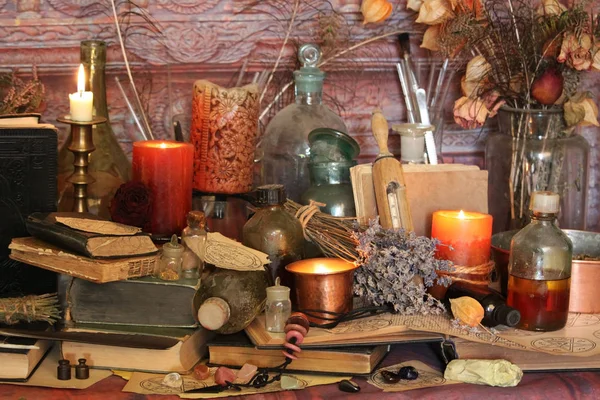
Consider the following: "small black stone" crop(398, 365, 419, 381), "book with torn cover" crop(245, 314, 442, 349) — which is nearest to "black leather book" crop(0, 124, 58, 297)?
"book with torn cover" crop(245, 314, 442, 349)

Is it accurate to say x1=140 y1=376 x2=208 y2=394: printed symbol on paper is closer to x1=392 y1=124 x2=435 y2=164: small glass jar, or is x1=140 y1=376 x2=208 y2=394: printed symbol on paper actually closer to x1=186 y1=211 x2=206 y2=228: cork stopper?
x1=186 y1=211 x2=206 y2=228: cork stopper

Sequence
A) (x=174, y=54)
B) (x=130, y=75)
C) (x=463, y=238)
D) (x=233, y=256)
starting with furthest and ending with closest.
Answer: (x=174, y=54), (x=130, y=75), (x=463, y=238), (x=233, y=256)

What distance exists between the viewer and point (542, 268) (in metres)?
1.31

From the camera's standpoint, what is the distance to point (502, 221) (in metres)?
1.73

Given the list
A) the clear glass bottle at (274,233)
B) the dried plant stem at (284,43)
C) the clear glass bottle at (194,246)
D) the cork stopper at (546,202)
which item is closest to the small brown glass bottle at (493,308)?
the cork stopper at (546,202)

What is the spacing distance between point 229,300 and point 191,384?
124 millimetres

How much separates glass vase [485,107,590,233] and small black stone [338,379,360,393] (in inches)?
23.7

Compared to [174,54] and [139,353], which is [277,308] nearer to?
[139,353]

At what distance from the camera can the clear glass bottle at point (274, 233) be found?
1.37 metres

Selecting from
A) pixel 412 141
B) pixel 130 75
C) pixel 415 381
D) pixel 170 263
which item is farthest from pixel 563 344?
pixel 130 75

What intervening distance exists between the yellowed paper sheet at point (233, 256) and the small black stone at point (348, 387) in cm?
20

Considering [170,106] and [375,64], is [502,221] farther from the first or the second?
[170,106]

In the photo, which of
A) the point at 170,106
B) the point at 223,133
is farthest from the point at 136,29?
the point at 223,133

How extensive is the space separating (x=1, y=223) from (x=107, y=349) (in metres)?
0.27
